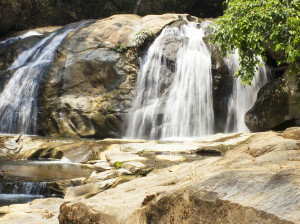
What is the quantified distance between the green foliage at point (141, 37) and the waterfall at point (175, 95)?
0.60 m

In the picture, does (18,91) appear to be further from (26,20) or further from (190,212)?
(190,212)

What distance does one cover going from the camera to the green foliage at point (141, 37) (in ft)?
45.1

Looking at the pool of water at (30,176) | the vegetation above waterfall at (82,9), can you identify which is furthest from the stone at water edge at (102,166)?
the vegetation above waterfall at (82,9)

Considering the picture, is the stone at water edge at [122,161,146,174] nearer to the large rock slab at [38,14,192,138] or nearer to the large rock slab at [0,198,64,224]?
the large rock slab at [0,198,64,224]

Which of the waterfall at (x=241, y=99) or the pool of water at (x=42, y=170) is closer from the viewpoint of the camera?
the pool of water at (x=42, y=170)

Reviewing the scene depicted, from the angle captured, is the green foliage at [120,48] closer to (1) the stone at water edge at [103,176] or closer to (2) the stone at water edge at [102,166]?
(2) the stone at water edge at [102,166]

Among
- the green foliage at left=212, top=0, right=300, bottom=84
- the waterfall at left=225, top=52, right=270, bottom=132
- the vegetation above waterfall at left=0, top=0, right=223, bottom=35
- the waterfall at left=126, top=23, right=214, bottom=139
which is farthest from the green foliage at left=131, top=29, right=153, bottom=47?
the vegetation above waterfall at left=0, top=0, right=223, bottom=35

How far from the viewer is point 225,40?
852 cm

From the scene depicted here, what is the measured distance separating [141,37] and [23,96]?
528 centimetres

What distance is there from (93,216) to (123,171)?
108 inches

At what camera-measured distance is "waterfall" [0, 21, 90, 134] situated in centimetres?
1305

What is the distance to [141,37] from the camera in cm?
1384

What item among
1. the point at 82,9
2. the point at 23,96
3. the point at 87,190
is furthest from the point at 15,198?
the point at 82,9

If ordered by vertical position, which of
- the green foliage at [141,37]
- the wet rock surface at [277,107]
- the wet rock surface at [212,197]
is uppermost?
the green foliage at [141,37]
